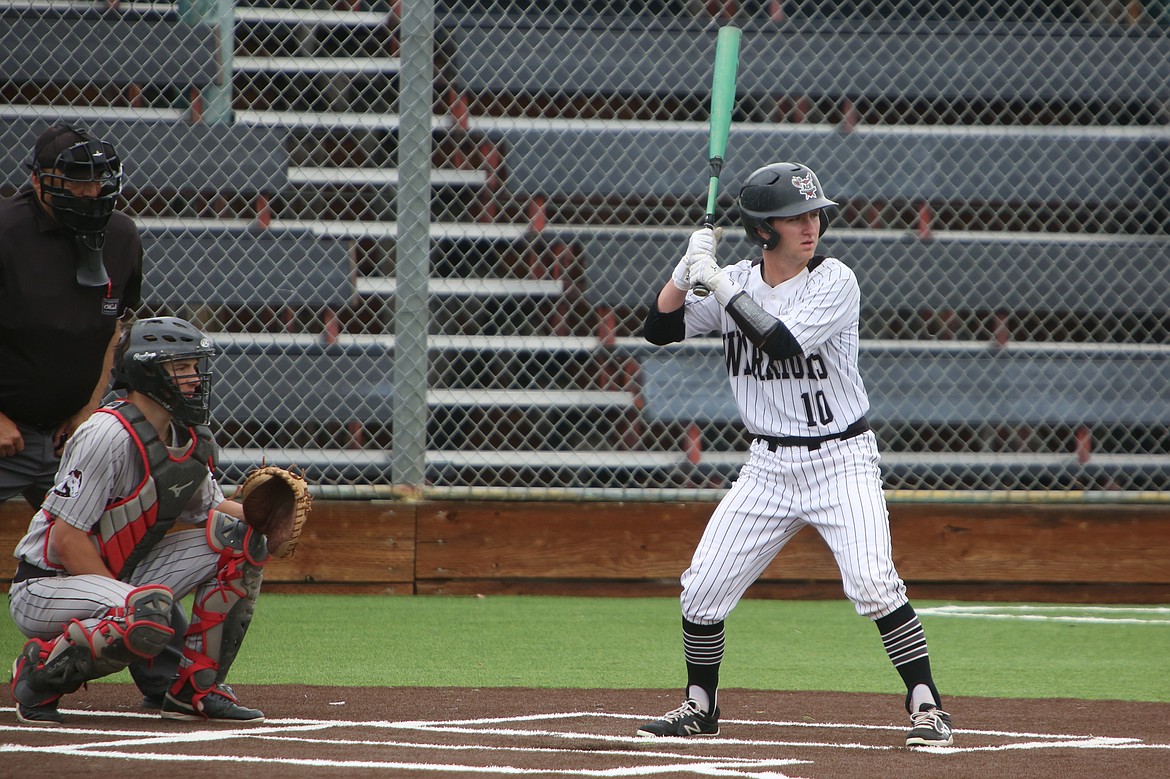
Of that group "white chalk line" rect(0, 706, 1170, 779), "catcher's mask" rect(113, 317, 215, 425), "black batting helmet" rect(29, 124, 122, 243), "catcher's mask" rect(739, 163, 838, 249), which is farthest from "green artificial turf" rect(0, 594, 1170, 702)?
"catcher's mask" rect(739, 163, 838, 249)

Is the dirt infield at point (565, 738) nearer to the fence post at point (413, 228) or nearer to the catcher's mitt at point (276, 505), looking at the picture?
the catcher's mitt at point (276, 505)

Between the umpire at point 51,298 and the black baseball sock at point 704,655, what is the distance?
6.76ft

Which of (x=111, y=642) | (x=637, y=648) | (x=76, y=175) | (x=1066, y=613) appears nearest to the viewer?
(x=111, y=642)

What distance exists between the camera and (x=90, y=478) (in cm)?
357

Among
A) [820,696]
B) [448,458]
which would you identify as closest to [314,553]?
[448,458]

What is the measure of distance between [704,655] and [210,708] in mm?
1296

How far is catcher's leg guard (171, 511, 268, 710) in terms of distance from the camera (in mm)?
3744

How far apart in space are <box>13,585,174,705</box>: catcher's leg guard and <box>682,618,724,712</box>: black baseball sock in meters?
1.33

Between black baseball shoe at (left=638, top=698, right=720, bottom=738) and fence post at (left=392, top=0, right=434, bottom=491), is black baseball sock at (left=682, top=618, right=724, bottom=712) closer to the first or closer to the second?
black baseball shoe at (left=638, top=698, right=720, bottom=738)

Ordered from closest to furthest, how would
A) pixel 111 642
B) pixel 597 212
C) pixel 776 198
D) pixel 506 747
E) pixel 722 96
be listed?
pixel 506 747 → pixel 111 642 → pixel 776 198 → pixel 722 96 → pixel 597 212

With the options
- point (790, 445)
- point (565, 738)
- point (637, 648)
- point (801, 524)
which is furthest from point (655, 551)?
point (565, 738)

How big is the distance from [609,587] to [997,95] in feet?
11.7

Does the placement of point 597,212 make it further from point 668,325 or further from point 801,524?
point 801,524

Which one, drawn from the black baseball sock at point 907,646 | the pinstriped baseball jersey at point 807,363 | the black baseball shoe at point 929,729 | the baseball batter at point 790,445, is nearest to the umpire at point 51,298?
the baseball batter at point 790,445
